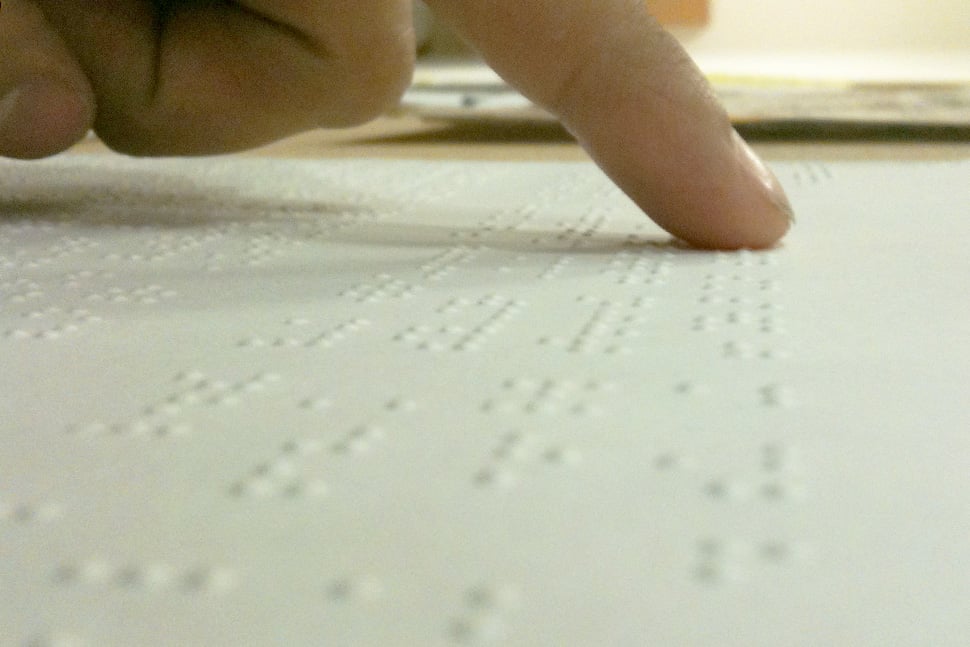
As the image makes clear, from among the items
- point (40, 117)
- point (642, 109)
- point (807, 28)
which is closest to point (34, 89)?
point (40, 117)

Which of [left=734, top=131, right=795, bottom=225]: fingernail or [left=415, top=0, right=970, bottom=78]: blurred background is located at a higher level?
[left=734, top=131, right=795, bottom=225]: fingernail

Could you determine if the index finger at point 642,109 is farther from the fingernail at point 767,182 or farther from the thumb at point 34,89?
the thumb at point 34,89

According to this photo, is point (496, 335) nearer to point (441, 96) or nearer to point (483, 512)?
point (483, 512)

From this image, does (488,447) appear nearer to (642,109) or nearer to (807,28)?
(642,109)

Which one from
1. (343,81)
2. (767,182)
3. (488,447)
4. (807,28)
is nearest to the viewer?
(488,447)

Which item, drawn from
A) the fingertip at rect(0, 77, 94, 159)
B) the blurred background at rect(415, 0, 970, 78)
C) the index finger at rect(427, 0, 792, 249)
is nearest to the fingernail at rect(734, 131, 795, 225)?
the index finger at rect(427, 0, 792, 249)

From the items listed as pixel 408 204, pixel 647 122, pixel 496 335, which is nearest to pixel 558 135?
pixel 408 204

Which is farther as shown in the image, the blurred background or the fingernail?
the blurred background

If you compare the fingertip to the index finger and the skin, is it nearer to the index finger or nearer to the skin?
the skin

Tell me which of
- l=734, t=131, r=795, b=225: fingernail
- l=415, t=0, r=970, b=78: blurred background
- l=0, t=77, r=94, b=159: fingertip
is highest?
l=734, t=131, r=795, b=225: fingernail
